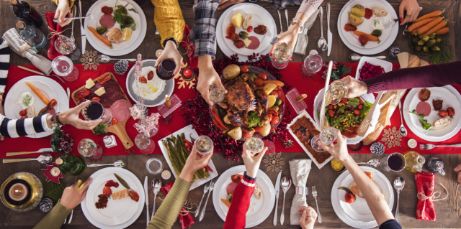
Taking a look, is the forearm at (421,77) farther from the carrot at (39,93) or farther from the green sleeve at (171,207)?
the carrot at (39,93)

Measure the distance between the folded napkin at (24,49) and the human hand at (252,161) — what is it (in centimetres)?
136

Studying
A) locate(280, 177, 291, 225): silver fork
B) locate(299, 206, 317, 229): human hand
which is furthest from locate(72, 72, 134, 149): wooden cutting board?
locate(299, 206, 317, 229): human hand

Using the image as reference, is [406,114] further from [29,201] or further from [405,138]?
[29,201]

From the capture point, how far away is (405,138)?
2.68 m

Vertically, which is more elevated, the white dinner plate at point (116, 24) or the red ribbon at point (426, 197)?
the white dinner plate at point (116, 24)

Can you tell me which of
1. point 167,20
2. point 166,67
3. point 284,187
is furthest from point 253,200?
point 167,20

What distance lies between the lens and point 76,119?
2.51 meters

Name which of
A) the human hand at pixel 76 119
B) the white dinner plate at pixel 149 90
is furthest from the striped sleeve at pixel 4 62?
the white dinner plate at pixel 149 90

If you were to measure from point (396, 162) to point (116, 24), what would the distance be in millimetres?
1971

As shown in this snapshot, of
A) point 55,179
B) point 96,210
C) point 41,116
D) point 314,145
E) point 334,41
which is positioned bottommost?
point 96,210

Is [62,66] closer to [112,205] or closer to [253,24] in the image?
[112,205]

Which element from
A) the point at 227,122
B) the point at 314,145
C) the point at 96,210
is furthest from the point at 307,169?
the point at 96,210

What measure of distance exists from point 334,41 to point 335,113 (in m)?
0.49

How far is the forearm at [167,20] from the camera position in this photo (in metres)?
2.52
